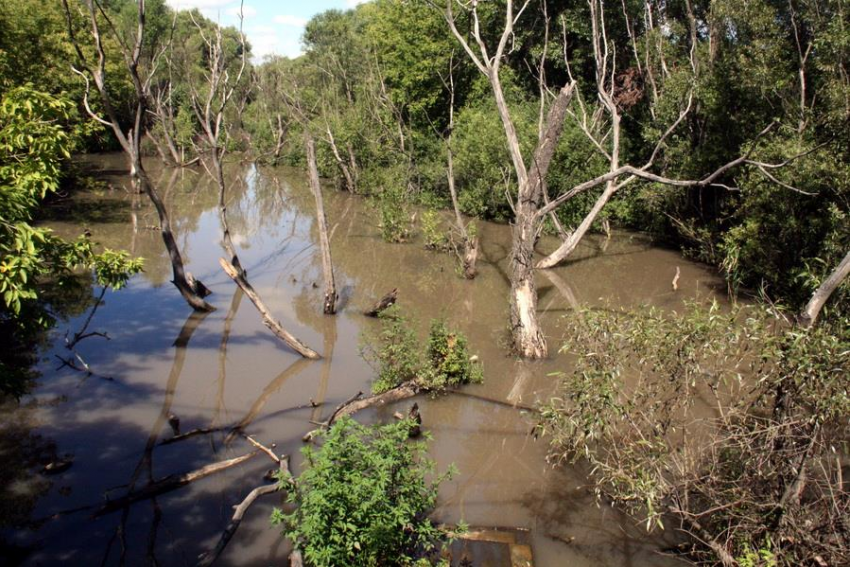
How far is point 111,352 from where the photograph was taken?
425 inches

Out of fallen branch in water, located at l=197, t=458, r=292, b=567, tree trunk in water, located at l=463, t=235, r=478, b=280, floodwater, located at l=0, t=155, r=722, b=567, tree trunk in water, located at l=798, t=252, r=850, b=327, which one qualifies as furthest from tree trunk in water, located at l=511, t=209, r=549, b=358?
fallen branch in water, located at l=197, t=458, r=292, b=567

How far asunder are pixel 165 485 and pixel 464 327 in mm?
6702

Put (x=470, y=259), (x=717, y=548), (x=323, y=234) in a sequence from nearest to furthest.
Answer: (x=717, y=548), (x=323, y=234), (x=470, y=259)

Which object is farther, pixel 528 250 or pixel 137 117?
pixel 137 117

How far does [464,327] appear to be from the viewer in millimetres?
12430

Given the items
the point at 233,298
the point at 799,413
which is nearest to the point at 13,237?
the point at 799,413

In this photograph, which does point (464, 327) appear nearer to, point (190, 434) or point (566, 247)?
point (566, 247)

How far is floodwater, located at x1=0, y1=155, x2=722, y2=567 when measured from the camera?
21.1 feet

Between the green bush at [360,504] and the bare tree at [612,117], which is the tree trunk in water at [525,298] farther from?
the green bush at [360,504]

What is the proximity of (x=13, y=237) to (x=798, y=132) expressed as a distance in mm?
13463

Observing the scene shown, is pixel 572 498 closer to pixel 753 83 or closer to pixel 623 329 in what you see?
pixel 623 329

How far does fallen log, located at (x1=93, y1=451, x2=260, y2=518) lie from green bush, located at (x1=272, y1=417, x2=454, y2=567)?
244 cm

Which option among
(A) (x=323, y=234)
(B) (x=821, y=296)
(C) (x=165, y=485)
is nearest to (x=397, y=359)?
(C) (x=165, y=485)

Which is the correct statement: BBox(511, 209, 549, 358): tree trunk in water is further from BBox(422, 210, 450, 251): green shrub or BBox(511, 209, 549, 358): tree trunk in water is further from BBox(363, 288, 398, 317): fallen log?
BBox(422, 210, 450, 251): green shrub
